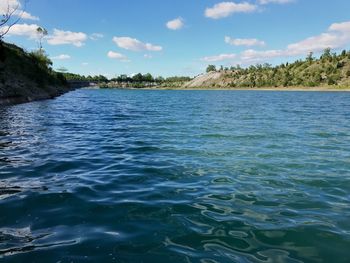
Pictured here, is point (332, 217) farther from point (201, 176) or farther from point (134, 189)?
point (134, 189)

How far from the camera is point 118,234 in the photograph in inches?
287

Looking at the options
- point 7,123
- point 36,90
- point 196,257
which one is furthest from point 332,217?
point 36,90

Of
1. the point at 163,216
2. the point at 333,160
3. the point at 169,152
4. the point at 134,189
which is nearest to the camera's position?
the point at 163,216

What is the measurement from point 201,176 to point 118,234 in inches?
219

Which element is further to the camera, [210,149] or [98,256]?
[210,149]

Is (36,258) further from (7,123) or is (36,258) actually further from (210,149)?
(7,123)

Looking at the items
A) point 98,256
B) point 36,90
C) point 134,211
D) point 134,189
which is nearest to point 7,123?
point 134,189

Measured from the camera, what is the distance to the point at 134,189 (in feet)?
35.3

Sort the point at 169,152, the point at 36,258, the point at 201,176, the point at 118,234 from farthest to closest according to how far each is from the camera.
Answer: the point at 169,152, the point at 201,176, the point at 118,234, the point at 36,258

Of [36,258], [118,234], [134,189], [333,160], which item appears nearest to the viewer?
[36,258]

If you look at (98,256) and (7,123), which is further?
(7,123)

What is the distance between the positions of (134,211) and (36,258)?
296 centimetres

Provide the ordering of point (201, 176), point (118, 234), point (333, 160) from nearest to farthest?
point (118, 234) < point (201, 176) < point (333, 160)

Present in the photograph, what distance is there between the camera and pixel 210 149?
17.6 meters
